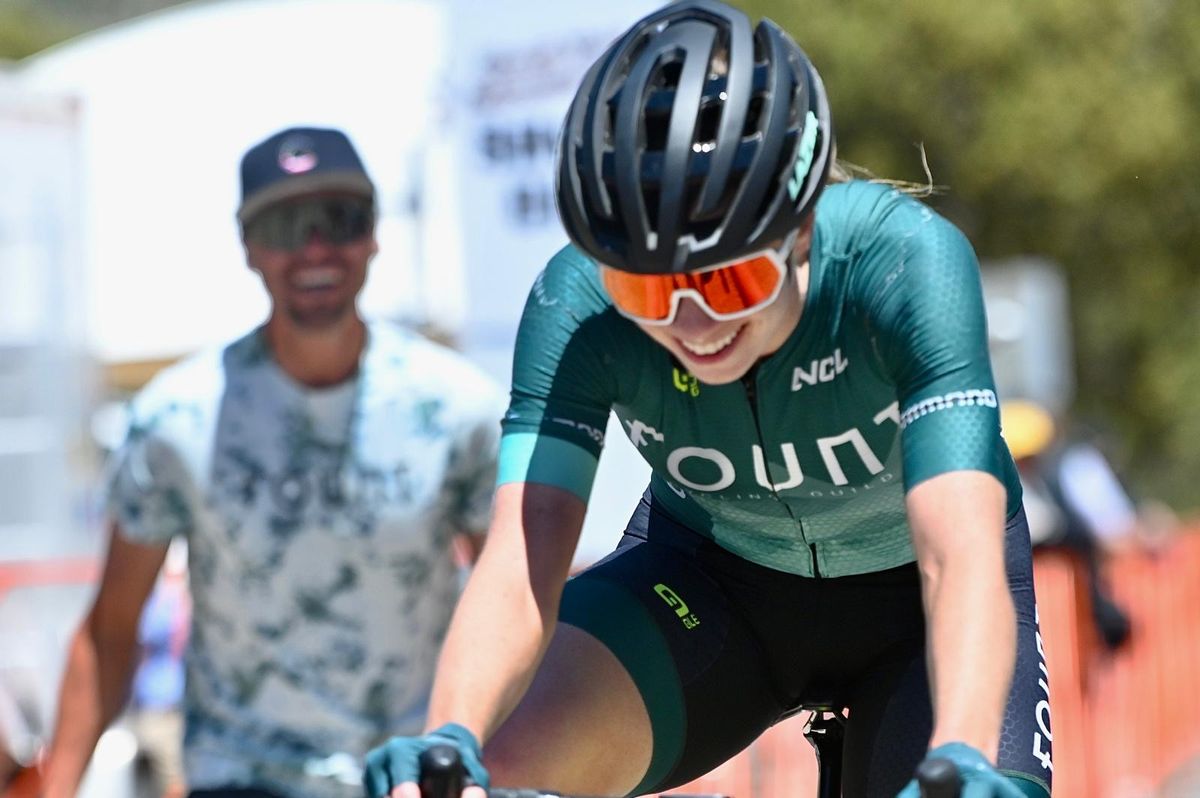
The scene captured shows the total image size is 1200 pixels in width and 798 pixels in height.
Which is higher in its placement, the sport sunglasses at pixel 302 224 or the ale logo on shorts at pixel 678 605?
the sport sunglasses at pixel 302 224

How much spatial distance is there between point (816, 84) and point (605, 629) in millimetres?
1014

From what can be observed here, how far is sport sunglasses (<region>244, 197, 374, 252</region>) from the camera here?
460cm

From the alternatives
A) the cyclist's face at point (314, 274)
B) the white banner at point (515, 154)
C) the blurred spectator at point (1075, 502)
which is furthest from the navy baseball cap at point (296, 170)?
the blurred spectator at point (1075, 502)

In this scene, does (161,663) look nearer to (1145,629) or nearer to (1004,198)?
(1145,629)

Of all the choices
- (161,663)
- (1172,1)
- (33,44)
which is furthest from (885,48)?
(33,44)

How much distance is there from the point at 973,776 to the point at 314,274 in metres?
2.68

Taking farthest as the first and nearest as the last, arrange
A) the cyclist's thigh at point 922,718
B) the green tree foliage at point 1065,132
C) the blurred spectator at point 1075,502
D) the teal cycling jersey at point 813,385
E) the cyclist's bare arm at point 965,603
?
the green tree foliage at point 1065,132
the blurred spectator at point 1075,502
the cyclist's thigh at point 922,718
the teal cycling jersey at point 813,385
the cyclist's bare arm at point 965,603

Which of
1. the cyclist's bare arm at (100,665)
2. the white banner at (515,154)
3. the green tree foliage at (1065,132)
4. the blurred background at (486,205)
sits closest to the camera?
the cyclist's bare arm at (100,665)

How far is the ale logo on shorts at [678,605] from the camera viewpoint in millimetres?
3385

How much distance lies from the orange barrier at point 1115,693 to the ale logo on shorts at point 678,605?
3.59 meters

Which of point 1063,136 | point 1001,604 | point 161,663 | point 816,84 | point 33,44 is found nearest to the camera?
point 1001,604

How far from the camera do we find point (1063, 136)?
27531 mm

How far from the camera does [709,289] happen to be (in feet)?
8.74

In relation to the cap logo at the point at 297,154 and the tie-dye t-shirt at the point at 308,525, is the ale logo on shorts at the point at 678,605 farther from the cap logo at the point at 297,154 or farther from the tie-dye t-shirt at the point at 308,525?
the cap logo at the point at 297,154
